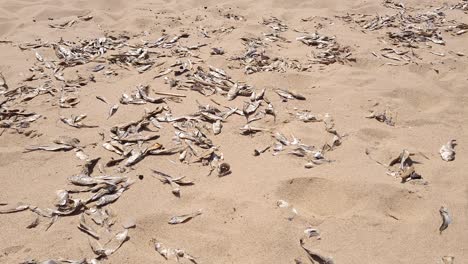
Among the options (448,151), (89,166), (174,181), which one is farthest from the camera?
(448,151)

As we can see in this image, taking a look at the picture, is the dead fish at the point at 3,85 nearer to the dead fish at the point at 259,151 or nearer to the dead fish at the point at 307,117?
the dead fish at the point at 259,151

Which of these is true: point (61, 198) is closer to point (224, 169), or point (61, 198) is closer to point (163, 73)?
point (224, 169)

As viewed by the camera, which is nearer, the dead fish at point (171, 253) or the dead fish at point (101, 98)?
the dead fish at point (171, 253)

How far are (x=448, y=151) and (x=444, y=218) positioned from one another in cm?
61

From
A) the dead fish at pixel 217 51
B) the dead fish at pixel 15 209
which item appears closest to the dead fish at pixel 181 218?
the dead fish at pixel 15 209

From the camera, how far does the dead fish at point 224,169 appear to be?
234cm

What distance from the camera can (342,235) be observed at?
1964 millimetres

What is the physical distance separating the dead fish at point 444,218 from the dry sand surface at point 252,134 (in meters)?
0.02

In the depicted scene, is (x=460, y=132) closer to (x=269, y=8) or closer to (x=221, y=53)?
(x=221, y=53)

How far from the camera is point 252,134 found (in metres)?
2.69

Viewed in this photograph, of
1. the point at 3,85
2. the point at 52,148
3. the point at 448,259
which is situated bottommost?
the point at 448,259

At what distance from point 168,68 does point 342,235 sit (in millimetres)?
2099

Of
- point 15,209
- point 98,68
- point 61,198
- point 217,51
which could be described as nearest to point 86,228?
point 61,198

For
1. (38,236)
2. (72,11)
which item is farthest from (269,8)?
(38,236)
